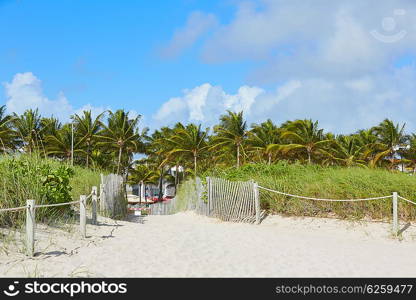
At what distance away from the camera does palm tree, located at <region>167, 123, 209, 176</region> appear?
44.2 m

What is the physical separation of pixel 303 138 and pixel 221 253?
110ft

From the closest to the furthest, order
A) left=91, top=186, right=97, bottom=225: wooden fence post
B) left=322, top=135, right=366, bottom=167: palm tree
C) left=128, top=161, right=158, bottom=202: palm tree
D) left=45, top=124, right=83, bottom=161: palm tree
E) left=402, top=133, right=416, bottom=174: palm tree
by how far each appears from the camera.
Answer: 1. left=91, top=186, right=97, bottom=225: wooden fence post
2. left=45, top=124, right=83, bottom=161: palm tree
3. left=322, top=135, right=366, bottom=167: palm tree
4. left=402, top=133, right=416, bottom=174: palm tree
5. left=128, top=161, right=158, bottom=202: palm tree

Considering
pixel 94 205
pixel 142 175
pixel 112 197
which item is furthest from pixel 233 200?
pixel 142 175

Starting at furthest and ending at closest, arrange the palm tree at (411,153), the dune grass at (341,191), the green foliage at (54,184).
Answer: the palm tree at (411,153) → the dune grass at (341,191) → the green foliage at (54,184)

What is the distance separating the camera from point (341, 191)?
12.6 meters

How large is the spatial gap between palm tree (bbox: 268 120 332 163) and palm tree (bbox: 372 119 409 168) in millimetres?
6584

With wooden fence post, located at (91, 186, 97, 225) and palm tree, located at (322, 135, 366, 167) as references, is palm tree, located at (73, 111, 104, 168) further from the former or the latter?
wooden fence post, located at (91, 186, 97, 225)

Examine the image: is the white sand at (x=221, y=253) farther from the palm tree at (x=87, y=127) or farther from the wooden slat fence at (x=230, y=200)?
the palm tree at (x=87, y=127)

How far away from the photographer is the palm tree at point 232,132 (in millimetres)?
42469

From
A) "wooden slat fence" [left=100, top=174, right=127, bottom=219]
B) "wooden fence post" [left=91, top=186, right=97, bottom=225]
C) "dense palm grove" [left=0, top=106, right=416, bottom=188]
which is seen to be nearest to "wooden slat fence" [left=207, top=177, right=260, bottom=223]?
"wooden slat fence" [left=100, top=174, right=127, bottom=219]

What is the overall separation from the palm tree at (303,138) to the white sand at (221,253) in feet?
91.0

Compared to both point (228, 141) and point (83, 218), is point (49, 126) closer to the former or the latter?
point (228, 141)

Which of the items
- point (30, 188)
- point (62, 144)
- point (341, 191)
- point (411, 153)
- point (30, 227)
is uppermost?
point (62, 144)

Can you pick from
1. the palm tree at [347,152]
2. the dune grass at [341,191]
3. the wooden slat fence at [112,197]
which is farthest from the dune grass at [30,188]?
the palm tree at [347,152]
